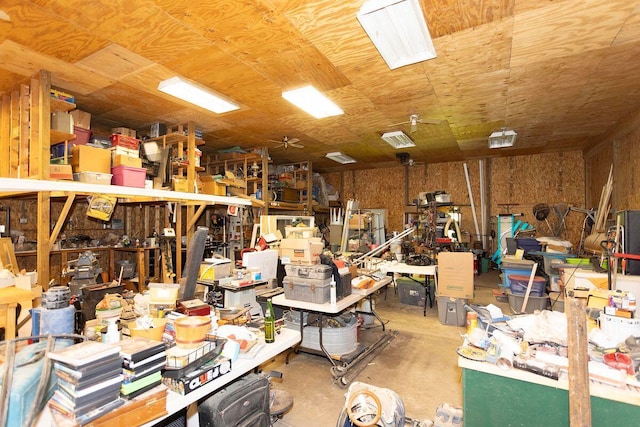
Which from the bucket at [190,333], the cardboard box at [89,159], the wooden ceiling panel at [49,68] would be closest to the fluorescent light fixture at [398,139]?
the wooden ceiling panel at [49,68]

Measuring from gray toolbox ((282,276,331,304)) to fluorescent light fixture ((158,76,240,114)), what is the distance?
243 centimetres

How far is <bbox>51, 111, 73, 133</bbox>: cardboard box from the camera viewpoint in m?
3.71

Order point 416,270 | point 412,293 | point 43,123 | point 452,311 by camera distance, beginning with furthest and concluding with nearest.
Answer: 1. point 412,293
2. point 416,270
3. point 452,311
4. point 43,123

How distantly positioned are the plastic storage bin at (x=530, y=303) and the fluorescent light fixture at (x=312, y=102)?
388 cm

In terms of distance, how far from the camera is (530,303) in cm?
479

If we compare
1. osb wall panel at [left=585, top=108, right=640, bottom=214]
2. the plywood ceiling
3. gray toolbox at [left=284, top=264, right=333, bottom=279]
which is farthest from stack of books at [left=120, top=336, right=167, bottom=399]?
osb wall panel at [left=585, top=108, right=640, bottom=214]

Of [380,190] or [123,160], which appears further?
[380,190]

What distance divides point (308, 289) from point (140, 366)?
203 centimetres

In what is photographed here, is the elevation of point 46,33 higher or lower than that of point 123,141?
higher

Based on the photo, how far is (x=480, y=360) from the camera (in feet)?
5.82

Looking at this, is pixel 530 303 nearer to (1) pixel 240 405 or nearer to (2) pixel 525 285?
(2) pixel 525 285

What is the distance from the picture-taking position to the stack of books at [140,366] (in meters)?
1.33

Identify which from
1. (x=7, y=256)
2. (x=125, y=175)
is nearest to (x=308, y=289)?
(x=125, y=175)

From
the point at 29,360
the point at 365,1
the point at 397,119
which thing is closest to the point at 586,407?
the point at 29,360
